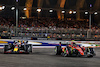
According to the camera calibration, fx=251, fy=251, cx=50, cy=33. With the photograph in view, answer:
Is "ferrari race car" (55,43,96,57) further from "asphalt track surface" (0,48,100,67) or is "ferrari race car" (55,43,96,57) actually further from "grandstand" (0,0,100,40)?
"grandstand" (0,0,100,40)

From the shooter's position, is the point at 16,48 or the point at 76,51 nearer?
the point at 76,51

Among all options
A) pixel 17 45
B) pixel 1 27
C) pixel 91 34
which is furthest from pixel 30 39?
pixel 17 45

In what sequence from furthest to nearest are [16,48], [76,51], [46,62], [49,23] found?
[49,23], [16,48], [76,51], [46,62]

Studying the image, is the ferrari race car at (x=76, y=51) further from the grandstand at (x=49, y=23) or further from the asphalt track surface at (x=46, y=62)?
the grandstand at (x=49, y=23)

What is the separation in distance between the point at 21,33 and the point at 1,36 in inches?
93.2

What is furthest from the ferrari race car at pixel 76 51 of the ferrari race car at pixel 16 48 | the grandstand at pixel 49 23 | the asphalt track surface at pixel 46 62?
the grandstand at pixel 49 23

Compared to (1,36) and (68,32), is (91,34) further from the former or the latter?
(1,36)

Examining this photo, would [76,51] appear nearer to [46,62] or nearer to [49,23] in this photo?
[46,62]

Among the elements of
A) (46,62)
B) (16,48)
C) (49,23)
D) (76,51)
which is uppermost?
(49,23)

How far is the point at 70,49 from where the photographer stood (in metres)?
14.6

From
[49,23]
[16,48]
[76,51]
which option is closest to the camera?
[76,51]

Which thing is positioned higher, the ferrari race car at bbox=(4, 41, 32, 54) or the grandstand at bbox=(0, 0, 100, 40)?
the grandstand at bbox=(0, 0, 100, 40)

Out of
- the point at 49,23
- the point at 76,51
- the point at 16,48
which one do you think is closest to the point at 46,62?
the point at 76,51

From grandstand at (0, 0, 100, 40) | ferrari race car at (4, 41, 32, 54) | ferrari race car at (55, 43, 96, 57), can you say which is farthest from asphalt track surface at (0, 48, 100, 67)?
grandstand at (0, 0, 100, 40)
